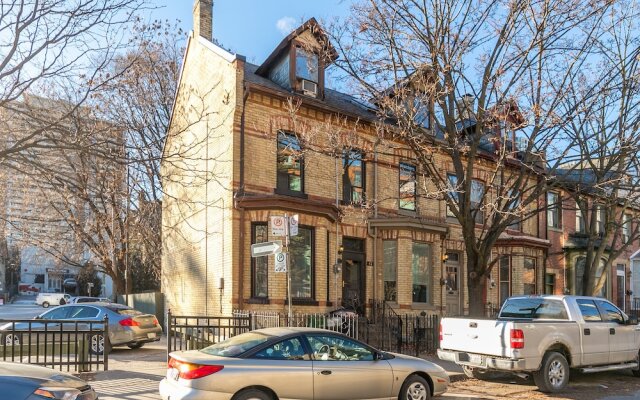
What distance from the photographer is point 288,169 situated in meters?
17.2

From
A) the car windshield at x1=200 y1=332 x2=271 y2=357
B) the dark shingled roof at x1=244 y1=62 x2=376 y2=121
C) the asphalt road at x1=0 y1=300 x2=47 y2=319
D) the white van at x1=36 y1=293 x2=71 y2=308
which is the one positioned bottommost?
the white van at x1=36 y1=293 x2=71 y2=308

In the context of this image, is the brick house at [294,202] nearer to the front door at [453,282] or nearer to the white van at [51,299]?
the front door at [453,282]

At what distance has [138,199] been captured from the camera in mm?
26172

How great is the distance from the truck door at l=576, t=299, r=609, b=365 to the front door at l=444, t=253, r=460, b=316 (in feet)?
31.4

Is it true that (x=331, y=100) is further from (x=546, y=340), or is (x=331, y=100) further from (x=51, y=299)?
(x=51, y=299)

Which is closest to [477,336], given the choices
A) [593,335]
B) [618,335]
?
[593,335]

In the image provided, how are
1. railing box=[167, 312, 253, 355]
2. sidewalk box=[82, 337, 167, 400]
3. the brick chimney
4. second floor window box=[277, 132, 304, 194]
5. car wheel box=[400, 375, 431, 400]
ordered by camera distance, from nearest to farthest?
car wheel box=[400, 375, 431, 400] → sidewalk box=[82, 337, 167, 400] → railing box=[167, 312, 253, 355] → second floor window box=[277, 132, 304, 194] → the brick chimney

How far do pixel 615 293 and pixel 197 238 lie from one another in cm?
2261

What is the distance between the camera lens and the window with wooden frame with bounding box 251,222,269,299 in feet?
52.3

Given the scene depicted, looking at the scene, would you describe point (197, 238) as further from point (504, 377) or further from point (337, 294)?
point (504, 377)

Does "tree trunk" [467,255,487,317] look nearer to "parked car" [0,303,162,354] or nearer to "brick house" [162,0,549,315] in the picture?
"brick house" [162,0,549,315]

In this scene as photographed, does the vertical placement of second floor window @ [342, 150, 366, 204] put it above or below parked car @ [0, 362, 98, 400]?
above

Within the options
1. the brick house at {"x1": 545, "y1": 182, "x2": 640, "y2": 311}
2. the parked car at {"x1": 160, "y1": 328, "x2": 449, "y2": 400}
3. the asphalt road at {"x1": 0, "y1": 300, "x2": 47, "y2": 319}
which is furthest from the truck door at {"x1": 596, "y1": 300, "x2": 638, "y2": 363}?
the asphalt road at {"x1": 0, "y1": 300, "x2": 47, "y2": 319}

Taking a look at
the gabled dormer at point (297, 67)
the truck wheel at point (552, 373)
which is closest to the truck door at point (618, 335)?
the truck wheel at point (552, 373)
